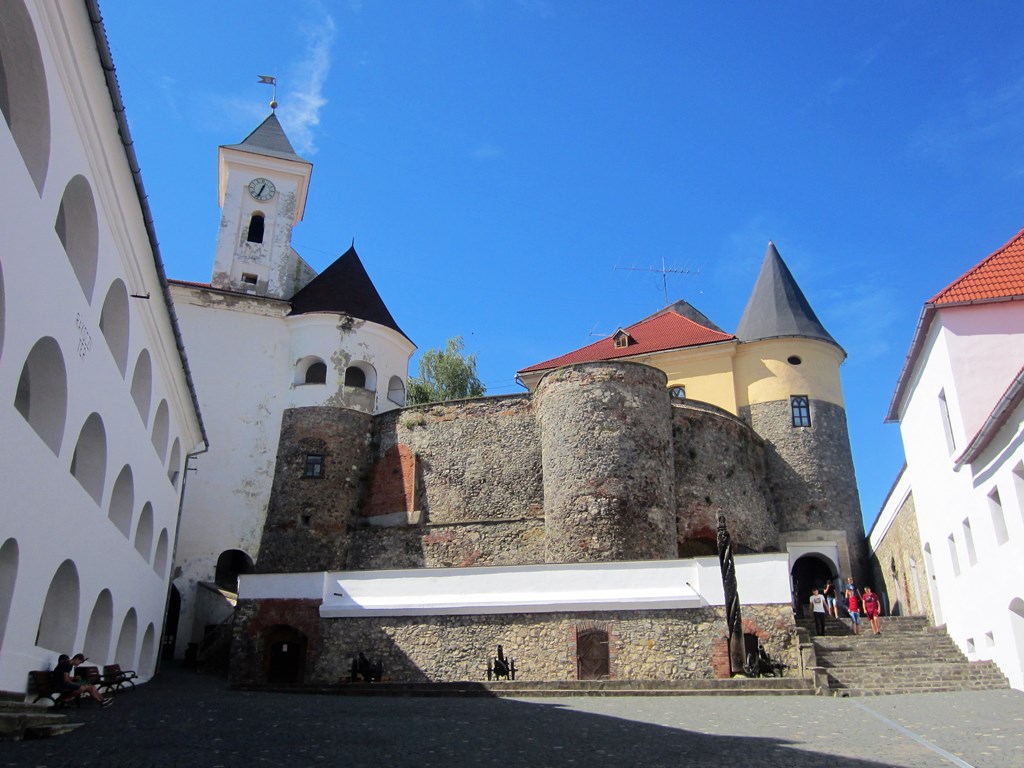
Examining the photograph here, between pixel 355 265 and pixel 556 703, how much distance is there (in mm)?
21073

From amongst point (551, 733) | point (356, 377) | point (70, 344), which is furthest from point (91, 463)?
point (356, 377)

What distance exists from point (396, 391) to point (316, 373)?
2788 millimetres

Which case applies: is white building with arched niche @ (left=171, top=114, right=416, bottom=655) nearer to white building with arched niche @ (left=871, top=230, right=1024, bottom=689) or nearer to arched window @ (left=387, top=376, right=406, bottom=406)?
arched window @ (left=387, top=376, right=406, bottom=406)

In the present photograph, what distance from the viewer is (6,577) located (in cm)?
953

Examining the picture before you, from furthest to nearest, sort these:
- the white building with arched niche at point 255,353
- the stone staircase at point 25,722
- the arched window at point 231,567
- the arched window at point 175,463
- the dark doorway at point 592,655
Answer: the white building with arched niche at point 255,353, the arched window at point 231,567, the arched window at point 175,463, the dark doorway at point 592,655, the stone staircase at point 25,722

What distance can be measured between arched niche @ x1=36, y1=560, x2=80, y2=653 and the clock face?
69.9 ft

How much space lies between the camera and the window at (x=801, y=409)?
27406mm

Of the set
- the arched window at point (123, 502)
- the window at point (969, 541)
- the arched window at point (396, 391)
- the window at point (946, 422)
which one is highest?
the arched window at point (396, 391)

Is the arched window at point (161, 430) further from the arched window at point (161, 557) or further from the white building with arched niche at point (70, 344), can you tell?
the arched window at point (161, 557)

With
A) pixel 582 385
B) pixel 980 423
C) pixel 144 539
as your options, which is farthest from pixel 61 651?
pixel 980 423

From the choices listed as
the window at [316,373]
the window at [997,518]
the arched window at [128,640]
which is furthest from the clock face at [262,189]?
the window at [997,518]

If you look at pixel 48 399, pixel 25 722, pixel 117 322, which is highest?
pixel 117 322

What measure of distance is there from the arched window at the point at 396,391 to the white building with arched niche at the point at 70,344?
1242 cm

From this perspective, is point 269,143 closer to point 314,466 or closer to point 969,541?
point 314,466
